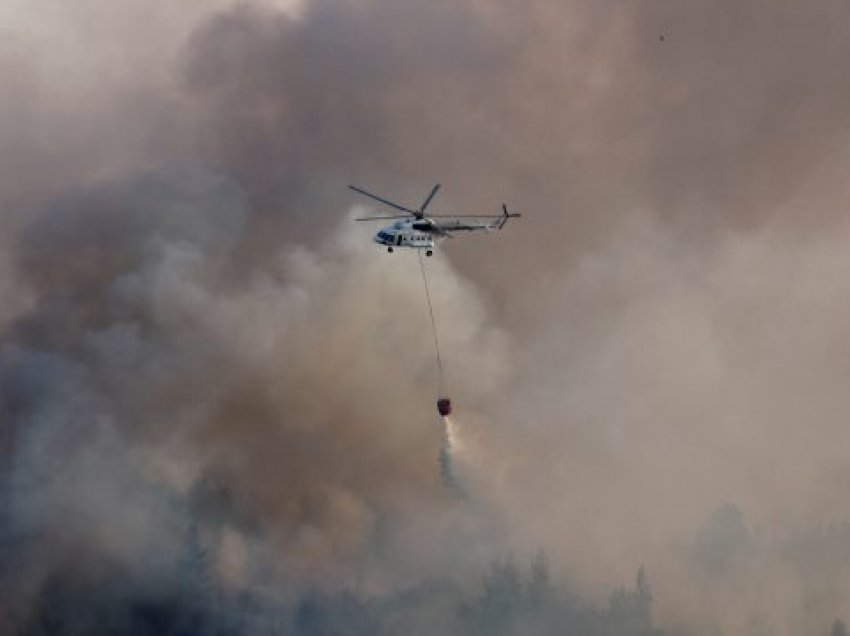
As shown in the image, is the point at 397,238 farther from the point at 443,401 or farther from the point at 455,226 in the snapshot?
the point at 443,401

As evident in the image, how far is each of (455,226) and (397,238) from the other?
8036 millimetres

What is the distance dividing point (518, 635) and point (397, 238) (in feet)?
314

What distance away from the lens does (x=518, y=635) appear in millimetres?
197500

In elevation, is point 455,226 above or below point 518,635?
above

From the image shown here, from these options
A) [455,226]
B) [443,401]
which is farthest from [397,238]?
[443,401]

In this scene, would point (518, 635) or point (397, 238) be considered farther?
point (518, 635)

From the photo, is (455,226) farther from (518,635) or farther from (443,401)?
(518,635)

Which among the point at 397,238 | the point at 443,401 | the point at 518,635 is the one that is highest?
the point at 397,238

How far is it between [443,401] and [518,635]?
8049cm

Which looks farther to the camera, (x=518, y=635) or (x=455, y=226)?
(x=518, y=635)

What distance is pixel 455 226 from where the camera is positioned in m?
138

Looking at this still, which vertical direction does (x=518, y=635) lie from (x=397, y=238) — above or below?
→ below

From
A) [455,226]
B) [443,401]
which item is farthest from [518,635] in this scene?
[455,226]

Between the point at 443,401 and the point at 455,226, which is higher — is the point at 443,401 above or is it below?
below
